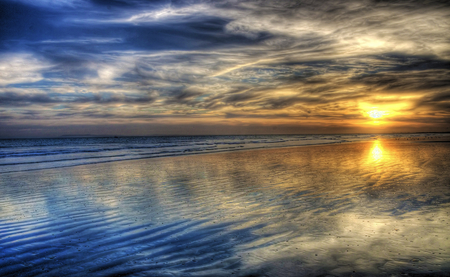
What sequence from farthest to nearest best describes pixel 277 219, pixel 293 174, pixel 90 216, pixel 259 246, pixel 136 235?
pixel 293 174 → pixel 90 216 → pixel 277 219 → pixel 136 235 → pixel 259 246

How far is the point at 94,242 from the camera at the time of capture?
19.5 ft

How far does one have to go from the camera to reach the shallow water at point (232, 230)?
184 inches

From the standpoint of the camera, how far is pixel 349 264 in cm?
459

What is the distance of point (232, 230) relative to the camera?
6.38 meters

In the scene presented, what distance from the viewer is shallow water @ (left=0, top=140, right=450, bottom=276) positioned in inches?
184

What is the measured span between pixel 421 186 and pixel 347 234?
7.02 metres

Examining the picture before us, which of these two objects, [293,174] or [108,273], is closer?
[108,273]

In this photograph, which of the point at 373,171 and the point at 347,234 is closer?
the point at 347,234

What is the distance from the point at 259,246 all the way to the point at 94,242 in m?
3.44

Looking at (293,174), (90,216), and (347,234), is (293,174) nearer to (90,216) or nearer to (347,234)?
(347,234)

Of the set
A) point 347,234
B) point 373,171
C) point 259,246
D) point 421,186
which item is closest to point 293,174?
point 373,171

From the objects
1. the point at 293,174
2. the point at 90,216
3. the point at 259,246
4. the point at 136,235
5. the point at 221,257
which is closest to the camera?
the point at 221,257

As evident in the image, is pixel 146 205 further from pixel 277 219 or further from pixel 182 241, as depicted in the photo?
pixel 277 219

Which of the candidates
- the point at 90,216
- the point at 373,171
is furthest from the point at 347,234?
the point at 373,171
